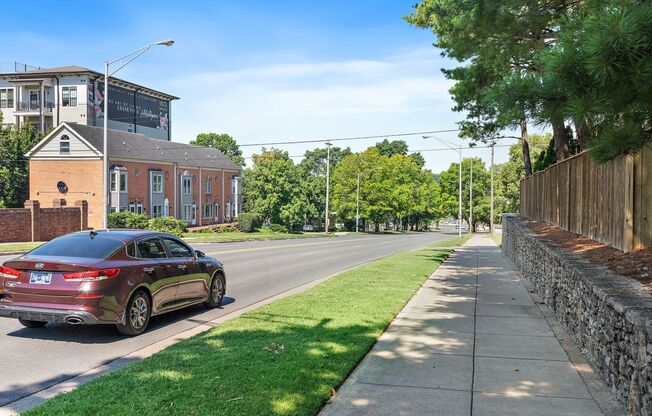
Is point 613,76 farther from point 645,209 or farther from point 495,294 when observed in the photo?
point 495,294

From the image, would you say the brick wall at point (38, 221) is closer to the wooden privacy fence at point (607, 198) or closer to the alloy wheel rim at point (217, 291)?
the alloy wheel rim at point (217, 291)

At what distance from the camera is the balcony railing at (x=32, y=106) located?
6038cm

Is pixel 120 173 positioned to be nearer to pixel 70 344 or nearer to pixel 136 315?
pixel 136 315

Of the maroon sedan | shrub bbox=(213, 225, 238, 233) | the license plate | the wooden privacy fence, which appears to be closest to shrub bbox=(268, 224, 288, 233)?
shrub bbox=(213, 225, 238, 233)

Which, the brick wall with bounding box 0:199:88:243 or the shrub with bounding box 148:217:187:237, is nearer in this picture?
the brick wall with bounding box 0:199:88:243

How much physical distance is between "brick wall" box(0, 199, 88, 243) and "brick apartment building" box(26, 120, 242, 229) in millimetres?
8450

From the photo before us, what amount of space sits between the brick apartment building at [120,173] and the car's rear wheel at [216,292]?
41.4 m

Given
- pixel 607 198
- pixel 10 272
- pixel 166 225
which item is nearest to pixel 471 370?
pixel 607 198

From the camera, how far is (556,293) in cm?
944

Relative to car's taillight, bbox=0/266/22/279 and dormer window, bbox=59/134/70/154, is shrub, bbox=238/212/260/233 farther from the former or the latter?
car's taillight, bbox=0/266/22/279

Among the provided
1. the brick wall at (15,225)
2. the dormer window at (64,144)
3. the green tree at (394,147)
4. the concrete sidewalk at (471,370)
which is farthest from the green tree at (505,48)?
the green tree at (394,147)

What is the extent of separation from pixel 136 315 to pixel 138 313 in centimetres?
5

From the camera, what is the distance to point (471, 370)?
6.33 meters

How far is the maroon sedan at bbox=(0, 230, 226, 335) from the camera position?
25.0 feet
